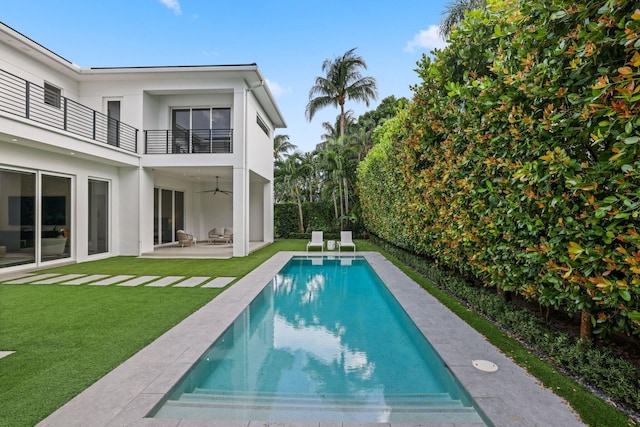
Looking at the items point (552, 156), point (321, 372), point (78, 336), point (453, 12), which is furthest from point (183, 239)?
point (453, 12)

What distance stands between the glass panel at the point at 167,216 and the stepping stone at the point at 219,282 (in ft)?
31.5

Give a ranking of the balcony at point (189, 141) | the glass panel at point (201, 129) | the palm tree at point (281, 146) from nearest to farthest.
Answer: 1. the balcony at point (189, 141)
2. the glass panel at point (201, 129)
3. the palm tree at point (281, 146)

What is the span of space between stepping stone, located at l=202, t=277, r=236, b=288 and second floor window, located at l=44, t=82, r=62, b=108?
33.1ft

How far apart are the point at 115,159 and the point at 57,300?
7141mm

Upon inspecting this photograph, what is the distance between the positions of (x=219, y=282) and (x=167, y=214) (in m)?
10.5

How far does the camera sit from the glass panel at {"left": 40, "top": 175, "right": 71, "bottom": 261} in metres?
10.5

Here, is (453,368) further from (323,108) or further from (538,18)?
(323,108)

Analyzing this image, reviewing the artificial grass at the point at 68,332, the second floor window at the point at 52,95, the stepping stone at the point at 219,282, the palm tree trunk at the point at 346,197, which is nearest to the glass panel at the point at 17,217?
the artificial grass at the point at 68,332

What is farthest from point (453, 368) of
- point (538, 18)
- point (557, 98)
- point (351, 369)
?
point (538, 18)

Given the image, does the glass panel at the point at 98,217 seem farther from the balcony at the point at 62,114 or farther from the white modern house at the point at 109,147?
the balcony at the point at 62,114

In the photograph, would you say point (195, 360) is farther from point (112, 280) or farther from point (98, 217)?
point (98, 217)

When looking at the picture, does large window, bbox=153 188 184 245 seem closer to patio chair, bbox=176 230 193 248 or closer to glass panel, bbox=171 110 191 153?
patio chair, bbox=176 230 193 248

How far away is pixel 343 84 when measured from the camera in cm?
2788

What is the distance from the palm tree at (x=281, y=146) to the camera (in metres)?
32.1
